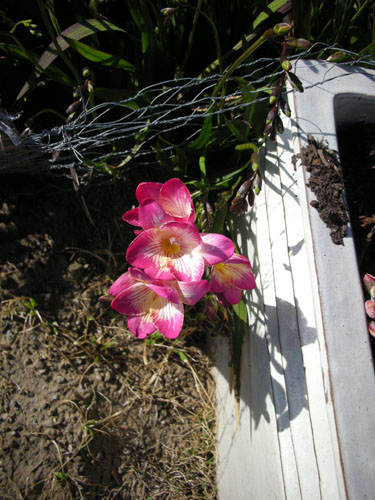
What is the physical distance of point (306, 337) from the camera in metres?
A: 0.88

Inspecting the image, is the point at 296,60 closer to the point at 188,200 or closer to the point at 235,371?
the point at 188,200

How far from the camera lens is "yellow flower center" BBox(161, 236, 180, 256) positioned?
77 cm

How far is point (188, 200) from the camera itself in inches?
30.8

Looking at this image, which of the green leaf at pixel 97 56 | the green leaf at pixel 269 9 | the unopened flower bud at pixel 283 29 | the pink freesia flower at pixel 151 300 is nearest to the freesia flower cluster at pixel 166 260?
the pink freesia flower at pixel 151 300

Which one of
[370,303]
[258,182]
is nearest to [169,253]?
[258,182]

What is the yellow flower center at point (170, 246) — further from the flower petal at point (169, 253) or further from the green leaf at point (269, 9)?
the green leaf at point (269, 9)

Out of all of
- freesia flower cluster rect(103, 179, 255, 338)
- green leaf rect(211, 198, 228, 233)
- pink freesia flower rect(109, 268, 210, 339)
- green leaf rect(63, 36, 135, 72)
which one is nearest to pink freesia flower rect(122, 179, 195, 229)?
freesia flower cluster rect(103, 179, 255, 338)

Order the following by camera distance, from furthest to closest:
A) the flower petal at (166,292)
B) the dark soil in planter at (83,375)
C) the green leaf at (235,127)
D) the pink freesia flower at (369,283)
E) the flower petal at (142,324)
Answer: the dark soil in planter at (83,375) < the green leaf at (235,127) < the pink freesia flower at (369,283) < the flower petal at (142,324) < the flower petal at (166,292)

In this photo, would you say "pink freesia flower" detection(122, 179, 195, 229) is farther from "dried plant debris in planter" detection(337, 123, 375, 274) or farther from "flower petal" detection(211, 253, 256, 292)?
"dried plant debris in planter" detection(337, 123, 375, 274)

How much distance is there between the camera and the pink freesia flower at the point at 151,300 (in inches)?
29.1

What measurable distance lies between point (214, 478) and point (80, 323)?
78 cm

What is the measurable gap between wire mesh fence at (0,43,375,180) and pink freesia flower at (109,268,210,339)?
0.49 metres

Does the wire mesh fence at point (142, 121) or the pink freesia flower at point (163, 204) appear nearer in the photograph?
the pink freesia flower at point (163, 204)

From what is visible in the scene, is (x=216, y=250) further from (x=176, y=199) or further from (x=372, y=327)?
(x=372, y=327)
